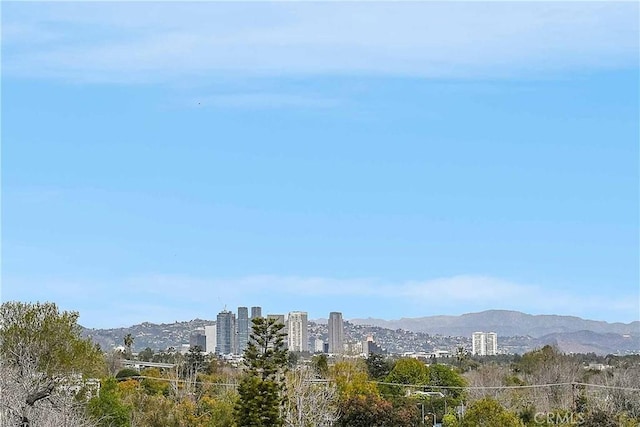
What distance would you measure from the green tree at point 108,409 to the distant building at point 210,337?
113m

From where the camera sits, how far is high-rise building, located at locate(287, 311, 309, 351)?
480 feet

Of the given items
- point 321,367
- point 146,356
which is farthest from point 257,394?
point 146,356

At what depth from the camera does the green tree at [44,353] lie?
2870cm

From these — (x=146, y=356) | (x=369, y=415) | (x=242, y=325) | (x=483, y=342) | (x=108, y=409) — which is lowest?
(x=369, y=415)

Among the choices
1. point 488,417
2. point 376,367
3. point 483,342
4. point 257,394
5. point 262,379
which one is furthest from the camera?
point 483,342

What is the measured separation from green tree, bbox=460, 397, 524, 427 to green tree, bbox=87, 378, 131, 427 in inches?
475

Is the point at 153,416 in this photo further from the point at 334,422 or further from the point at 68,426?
the point at 68,426

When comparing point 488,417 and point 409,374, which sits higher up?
point 409,374

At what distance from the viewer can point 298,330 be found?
15175cm

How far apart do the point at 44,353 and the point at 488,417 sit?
49.8ft

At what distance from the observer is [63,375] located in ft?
110

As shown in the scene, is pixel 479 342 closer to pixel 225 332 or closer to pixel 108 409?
pixel 225 332

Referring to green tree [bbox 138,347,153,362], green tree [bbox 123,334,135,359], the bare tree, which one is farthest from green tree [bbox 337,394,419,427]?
green tree [bbox 138,347,153,362]

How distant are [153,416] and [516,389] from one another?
23.2 m
